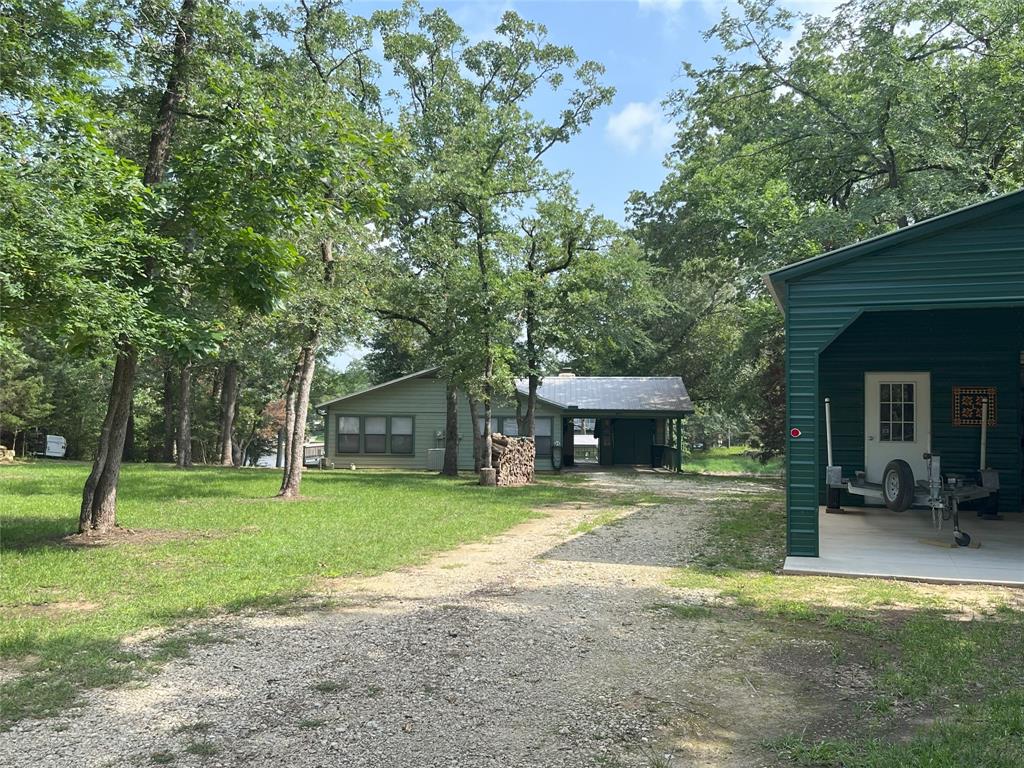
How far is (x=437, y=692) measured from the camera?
3979mm

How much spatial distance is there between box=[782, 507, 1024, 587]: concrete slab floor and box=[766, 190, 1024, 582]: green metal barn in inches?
4.1

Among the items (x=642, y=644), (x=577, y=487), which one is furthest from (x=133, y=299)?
(x=577, y=487)

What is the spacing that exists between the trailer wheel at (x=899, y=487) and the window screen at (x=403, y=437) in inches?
792

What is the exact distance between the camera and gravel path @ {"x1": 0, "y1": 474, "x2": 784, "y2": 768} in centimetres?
324

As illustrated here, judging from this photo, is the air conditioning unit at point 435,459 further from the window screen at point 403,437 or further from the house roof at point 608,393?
the house roof at point 608,393

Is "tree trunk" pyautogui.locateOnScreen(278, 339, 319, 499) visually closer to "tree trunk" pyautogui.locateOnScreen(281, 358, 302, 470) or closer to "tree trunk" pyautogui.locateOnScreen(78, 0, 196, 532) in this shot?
"tree trunk" pyautogui.locateOnScreen(281, 358, 302, 470)

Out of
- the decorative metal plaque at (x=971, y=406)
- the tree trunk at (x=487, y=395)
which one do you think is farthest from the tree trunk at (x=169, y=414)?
the decorative metal plaque at (x=971, y=406)

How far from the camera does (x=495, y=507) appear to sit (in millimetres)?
13016

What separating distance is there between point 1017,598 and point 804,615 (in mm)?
2033

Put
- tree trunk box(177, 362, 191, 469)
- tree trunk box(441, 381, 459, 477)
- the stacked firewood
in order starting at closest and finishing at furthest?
1. the stacked firewood
2. tree trunk box(441, 381, 459, 477)
3. tree trunk box(177, 362, 191, 469)

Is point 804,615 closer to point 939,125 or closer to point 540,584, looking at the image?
point 540,584

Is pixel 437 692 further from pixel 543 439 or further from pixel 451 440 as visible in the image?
pixel 543 439

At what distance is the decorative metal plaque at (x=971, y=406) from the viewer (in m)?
10.8

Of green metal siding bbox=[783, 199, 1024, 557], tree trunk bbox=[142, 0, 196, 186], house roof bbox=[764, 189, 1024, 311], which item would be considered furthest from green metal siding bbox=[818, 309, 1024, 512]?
tree trunk bbox=[142, 0, 196, 186]
